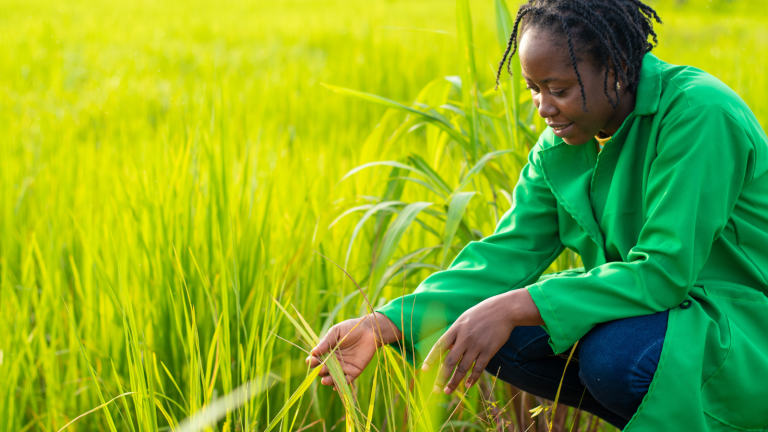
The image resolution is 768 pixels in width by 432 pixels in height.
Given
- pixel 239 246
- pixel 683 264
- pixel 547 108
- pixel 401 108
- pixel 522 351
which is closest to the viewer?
pixel 683 264

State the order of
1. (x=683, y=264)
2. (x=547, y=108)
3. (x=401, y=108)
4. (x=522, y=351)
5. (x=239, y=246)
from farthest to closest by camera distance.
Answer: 1. (x=239, y=246)
2. (x=401, y=108)
3. (x=522, y=351)
4. (x=547, y=108)
5. (x=683, y=264)

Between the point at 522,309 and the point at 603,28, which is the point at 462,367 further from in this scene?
the point at 603,28

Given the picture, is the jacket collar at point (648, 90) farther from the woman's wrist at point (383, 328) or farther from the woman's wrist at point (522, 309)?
the woman's wrist at point (383, 328)

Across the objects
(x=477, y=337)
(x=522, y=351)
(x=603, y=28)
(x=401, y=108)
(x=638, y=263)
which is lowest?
(x=522, y=351)

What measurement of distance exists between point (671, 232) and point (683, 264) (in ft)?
0.14

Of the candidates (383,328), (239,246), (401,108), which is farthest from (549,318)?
(239,246)

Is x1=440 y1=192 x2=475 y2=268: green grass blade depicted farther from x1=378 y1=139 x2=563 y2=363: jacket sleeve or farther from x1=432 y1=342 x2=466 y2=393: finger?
x1=432 y1=342 x2=466 y2=393: finger

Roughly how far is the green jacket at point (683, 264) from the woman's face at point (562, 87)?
5cm

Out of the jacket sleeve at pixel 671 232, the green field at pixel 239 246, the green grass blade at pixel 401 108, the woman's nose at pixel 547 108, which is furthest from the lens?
the green grass blade at pixel 401 108

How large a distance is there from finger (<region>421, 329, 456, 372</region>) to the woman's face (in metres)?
0.35

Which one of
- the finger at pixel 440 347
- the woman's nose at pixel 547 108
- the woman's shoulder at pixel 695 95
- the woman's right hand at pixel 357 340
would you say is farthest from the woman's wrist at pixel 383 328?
the woman's shoulder at pixel 695 95

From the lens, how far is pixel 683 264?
0.77 m

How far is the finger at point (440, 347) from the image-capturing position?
31.5 inches

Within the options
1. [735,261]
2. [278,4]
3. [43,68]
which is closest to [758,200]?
[735,261]
